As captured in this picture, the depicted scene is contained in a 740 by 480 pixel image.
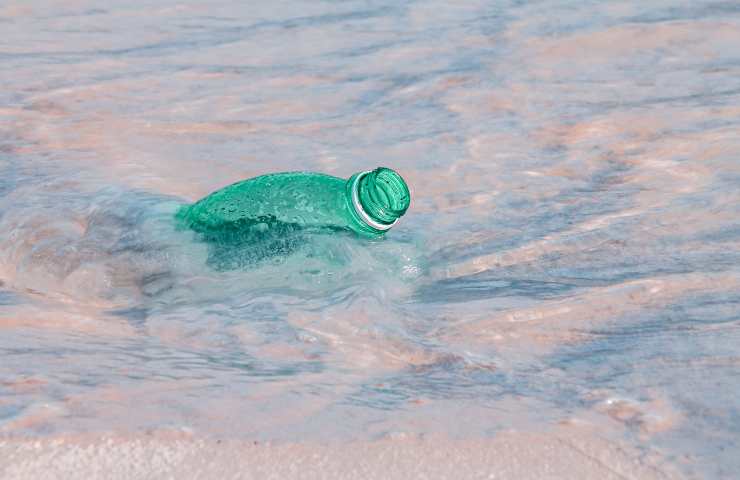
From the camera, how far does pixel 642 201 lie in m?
2.69

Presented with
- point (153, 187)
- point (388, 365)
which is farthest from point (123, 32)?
point (388, 365)

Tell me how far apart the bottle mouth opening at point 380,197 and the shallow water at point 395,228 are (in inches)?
4.8

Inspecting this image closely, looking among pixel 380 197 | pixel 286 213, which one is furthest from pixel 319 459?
pixel 286 213

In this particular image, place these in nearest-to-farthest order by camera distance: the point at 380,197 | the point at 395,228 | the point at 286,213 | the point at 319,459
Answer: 1. the point at 319,459
2. the point at 380,197
3. the point at 286,213
4. the point at 395,228

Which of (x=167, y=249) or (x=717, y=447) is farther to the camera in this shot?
(x=167, y=249)

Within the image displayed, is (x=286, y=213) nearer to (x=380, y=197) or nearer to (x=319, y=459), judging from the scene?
(x=380, y=197)

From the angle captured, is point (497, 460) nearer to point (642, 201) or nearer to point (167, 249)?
point (167, 249)

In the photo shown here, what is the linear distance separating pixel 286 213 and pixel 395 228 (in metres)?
0.35

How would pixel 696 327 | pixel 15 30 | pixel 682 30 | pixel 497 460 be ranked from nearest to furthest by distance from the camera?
pixel 497 460 → pixel 696 327 → pixel 682 30 → pixel 15 30

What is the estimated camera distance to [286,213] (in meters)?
2.33

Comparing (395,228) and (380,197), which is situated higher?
(380,197)

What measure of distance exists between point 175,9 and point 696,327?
3.59 meters

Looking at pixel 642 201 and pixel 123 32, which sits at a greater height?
pixel 123 32

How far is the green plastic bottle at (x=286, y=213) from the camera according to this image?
7.36 ft
